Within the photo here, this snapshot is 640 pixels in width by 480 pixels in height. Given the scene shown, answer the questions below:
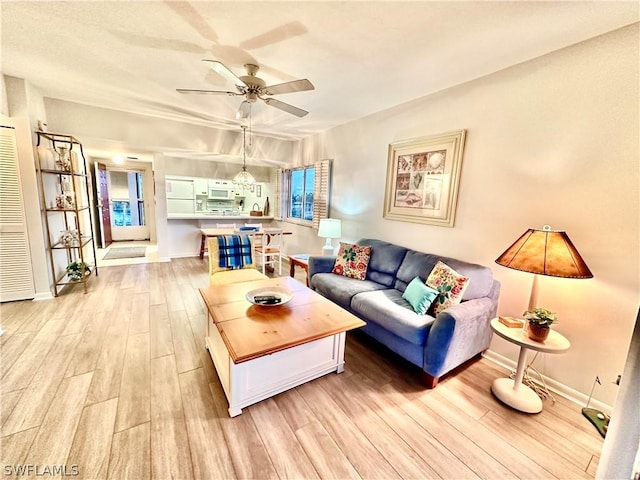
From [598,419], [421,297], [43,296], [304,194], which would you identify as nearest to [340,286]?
[421,297]

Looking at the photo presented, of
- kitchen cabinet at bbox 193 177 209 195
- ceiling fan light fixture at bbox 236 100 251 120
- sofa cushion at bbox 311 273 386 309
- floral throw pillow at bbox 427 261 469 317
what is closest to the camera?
floral throw pillow at bbox 427 261 469 317

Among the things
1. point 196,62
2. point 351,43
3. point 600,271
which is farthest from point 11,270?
point 600,271

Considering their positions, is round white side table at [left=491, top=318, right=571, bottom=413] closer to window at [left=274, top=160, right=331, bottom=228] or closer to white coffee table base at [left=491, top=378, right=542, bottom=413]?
white coffee table base at [left=491, top=378, right=542, bottom=413]

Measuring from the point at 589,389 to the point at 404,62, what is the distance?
290 cm

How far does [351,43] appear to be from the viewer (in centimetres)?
196

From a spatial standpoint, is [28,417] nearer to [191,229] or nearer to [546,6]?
[546,6]

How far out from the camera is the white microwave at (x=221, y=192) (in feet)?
20.4

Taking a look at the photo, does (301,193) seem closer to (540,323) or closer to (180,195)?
(180,195)

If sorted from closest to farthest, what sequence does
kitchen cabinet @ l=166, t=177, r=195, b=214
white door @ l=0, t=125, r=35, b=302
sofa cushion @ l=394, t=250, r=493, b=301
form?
sofa cushion @ l=394, t=250, r=493, b=301, white door @ l=0, t=125, r=35, b=302, kitchen cabinet @ l=166, t=177, r=195, b=214

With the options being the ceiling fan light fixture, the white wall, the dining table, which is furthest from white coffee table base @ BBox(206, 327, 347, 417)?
the dining table

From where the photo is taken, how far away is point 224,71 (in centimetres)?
191

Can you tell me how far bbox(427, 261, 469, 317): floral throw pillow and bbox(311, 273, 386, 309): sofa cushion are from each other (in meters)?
0.69

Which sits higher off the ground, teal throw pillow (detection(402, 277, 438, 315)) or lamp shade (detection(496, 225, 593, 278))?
lamp shade (detection(496, 225, 593, 278))

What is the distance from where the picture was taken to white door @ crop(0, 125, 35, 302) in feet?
9.51
